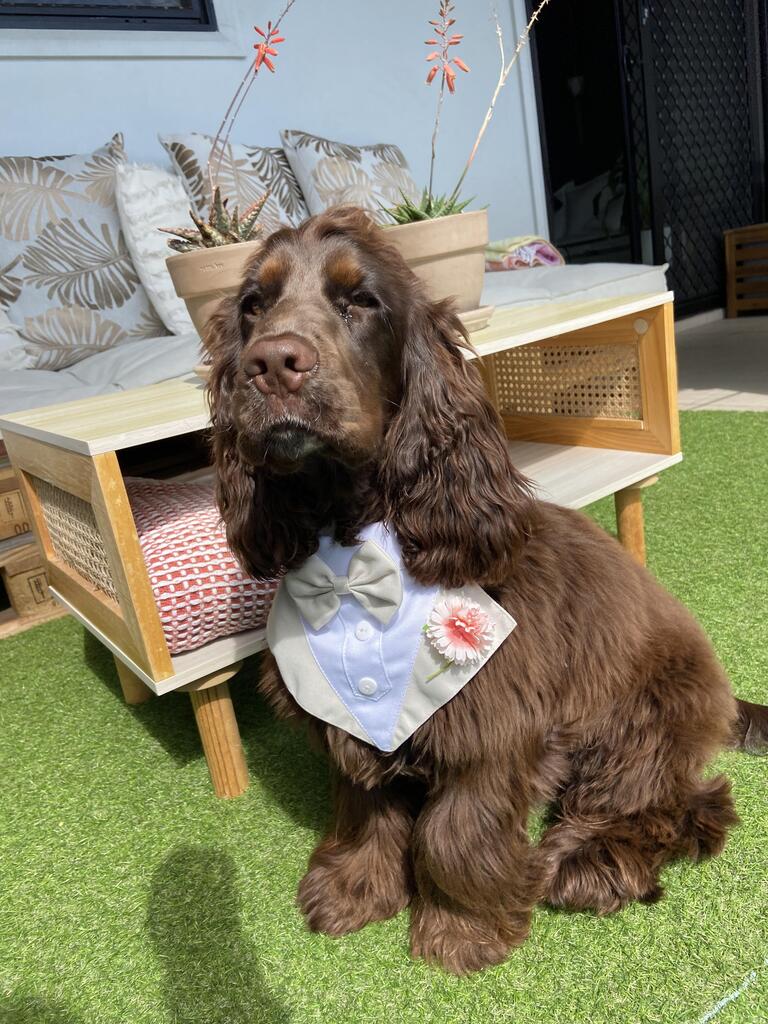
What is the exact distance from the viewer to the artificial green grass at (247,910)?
1251 mm

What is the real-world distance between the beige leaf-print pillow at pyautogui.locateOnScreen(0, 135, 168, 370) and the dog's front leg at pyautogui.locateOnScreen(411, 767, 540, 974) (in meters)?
2.93

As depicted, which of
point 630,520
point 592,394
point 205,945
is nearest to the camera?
point 205,945

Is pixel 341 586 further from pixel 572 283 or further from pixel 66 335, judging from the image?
pixel 572 283

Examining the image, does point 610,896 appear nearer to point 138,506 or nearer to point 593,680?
point 593,680

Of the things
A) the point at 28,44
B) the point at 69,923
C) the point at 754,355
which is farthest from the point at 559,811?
the point at 754,355

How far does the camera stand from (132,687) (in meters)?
2.33

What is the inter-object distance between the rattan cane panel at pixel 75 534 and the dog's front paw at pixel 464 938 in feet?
3.07

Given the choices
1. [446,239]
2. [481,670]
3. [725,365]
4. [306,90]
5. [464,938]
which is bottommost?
[725,365]

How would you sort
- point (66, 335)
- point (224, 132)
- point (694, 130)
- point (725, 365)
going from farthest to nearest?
1. point (694, 130)
2. point (725, 365)
3. point (224, 132)
4. point (66, 335)

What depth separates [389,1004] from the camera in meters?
1.27

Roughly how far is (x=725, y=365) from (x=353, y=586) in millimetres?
5078

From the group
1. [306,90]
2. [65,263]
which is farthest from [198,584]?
[306,90]

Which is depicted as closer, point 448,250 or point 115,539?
point 115,539

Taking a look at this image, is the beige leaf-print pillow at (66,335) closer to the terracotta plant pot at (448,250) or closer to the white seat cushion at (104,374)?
the white seat cushion at (104,374)
